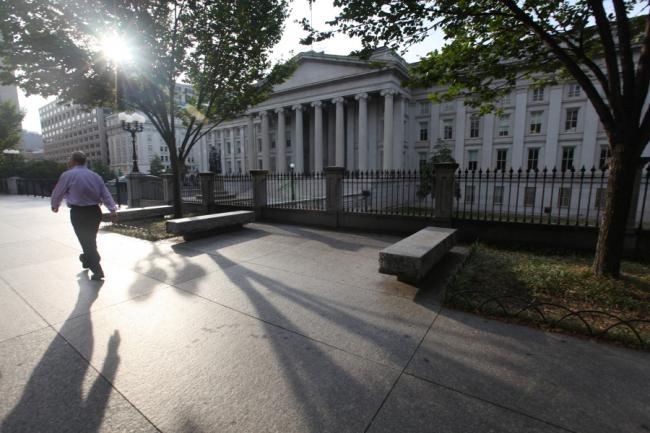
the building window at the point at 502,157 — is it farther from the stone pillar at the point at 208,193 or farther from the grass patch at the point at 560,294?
the stone pillar at the point at 208,193

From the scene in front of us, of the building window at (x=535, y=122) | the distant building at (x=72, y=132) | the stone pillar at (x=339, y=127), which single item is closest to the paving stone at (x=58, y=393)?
the stone pillar at (x=339, y=127)

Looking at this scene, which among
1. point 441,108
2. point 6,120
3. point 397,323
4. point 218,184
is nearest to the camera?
point 397,323

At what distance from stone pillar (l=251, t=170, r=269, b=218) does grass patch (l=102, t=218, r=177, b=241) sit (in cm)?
352

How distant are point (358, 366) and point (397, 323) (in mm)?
1086

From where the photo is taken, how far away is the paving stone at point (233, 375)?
2.31 meters

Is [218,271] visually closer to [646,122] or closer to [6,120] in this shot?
[646,122]

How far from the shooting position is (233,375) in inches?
110

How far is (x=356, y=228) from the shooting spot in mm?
10117

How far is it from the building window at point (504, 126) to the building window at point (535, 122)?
222 cm

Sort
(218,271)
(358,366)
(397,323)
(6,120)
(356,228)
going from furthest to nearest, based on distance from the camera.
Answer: (6,120)
(356,228)
(218,271)
(397,323)
(358,366)

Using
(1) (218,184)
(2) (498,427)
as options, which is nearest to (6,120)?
(1) (218,184)

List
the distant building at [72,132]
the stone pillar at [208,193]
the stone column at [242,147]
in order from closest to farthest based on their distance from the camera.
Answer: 1. the stone pillar at [208,193]
2. the stone column at [242,147]
3. the distant building at [72,132]

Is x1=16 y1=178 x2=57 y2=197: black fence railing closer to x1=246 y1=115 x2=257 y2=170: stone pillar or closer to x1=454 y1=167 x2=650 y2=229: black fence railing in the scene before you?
x1=246 y1=115 x2=257 y2=170: stone pillar

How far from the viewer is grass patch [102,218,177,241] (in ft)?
30.0
